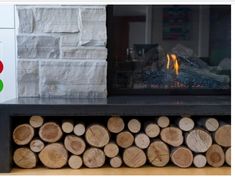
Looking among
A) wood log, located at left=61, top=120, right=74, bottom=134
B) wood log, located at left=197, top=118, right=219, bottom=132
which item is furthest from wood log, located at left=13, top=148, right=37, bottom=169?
wood log, located at left=197, top=118, right=219, bottom=132

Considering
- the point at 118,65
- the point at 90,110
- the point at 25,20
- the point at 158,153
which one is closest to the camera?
the point at 90,110

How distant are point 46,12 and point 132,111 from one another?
80cm

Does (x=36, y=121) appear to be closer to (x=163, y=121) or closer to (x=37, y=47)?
(x=37, y=47)

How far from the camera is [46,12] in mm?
2068

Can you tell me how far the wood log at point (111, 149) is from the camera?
1869 mm

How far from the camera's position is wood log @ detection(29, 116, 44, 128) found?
6.08 feet

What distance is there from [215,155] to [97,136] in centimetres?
64

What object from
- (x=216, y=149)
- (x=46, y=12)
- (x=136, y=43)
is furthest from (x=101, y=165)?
(x=46, y=12)

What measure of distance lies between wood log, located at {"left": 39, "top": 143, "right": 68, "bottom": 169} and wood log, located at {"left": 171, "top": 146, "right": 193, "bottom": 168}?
57 cm

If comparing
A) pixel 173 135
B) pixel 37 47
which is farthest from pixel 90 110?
pixel 37 47

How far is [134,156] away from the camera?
189 cm

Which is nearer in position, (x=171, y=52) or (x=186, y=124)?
(x=186, y=124)

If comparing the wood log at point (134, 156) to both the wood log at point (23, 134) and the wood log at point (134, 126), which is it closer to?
the wood log at point (134, 126)

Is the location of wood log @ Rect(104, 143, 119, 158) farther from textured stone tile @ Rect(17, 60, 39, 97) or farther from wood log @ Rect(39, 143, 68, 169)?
textured stone tile @ Rect(17, 60, 39, 97)
